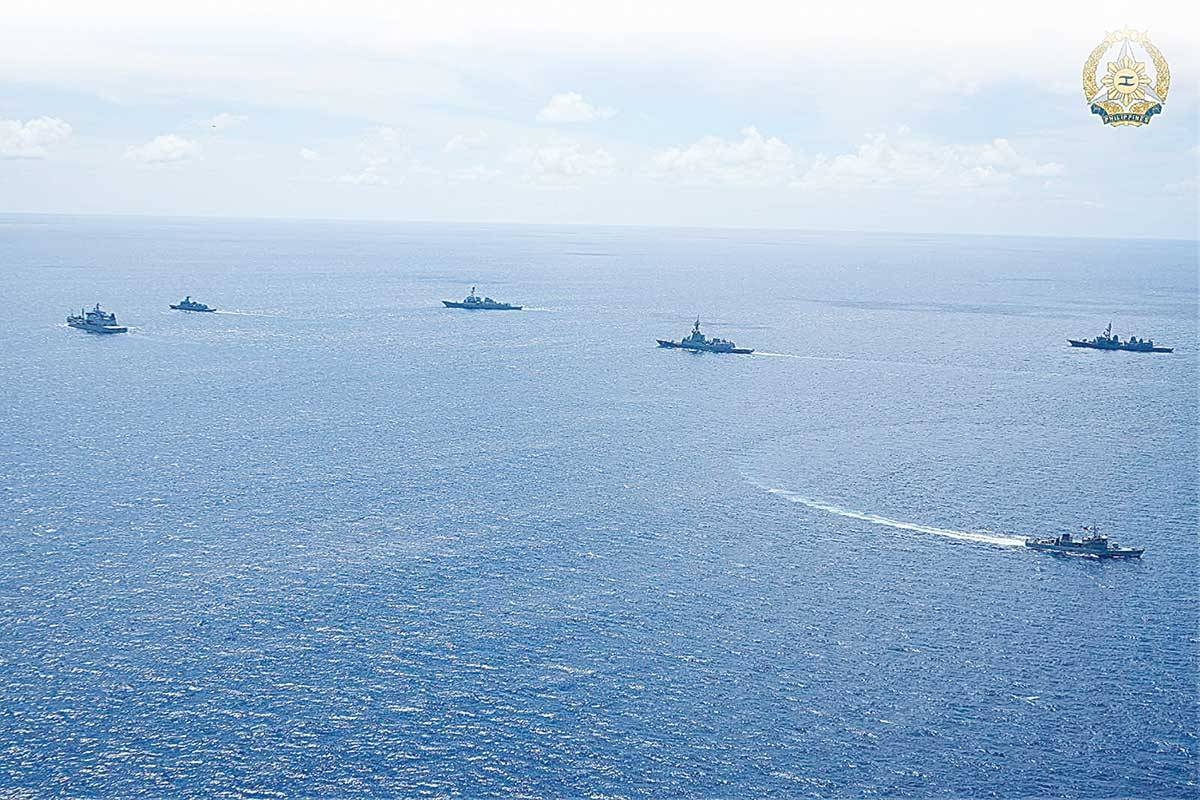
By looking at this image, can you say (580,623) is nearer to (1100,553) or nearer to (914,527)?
(914,527)

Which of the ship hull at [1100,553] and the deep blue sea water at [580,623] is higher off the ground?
the ship hull at [1100,553]

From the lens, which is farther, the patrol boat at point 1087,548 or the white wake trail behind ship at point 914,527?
the white wake trail behind ship at point 914,527

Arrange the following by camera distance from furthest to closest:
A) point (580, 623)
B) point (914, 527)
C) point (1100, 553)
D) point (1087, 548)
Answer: point (914, 527) < point (1087, 548) < point (1100, 553) < point (580, 623)

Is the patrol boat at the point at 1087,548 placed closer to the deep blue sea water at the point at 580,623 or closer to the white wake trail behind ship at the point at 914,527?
the deep blue sea water at the point at 580,623

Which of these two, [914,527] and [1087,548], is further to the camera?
[914,527]

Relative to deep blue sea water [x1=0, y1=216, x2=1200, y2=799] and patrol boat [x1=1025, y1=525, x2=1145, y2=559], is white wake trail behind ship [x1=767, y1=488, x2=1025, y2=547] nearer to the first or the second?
deep blue sea water [x1=0, y1=216, x2=1200, y2=799]

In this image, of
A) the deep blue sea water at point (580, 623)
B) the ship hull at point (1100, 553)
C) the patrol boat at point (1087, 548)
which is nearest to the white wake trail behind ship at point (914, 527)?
the deep blue sea water at point (580, 623)

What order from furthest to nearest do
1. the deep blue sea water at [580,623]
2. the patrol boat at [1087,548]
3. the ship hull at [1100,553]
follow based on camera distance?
the patrol boat at [1087,548] < the ship hull at [1100,553] < the deep blue sea water at [580,623]

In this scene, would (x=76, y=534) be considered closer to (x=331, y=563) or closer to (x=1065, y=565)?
(x=331, y=563)

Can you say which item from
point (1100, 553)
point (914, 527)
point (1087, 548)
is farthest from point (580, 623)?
point (1100, 553)
